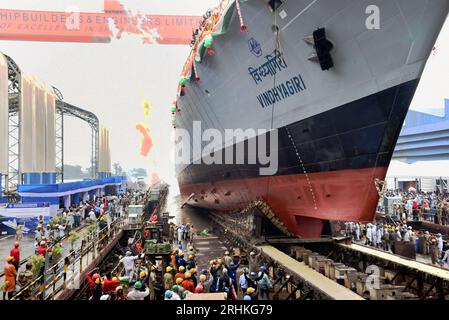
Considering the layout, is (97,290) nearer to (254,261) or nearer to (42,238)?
(254,261)

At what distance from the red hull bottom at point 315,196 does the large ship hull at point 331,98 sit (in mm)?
24

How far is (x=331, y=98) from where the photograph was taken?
787 cm

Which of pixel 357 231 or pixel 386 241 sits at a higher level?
pixel 386 241

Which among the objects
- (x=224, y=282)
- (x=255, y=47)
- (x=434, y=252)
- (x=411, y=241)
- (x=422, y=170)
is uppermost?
(x=255, y=47)

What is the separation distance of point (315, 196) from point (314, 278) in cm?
223

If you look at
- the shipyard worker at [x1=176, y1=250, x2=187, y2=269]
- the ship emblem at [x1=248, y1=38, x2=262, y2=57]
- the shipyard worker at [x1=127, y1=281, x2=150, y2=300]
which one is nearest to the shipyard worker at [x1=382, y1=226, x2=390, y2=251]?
the shipyard worker at [x1=176, y1=250, x2=187, y2=269]

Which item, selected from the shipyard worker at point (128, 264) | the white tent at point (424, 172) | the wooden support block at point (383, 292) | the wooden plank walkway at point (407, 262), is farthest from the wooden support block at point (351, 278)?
the white tent at point (424, 172)

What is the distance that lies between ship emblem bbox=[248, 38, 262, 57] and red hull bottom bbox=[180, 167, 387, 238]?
3.59 meters

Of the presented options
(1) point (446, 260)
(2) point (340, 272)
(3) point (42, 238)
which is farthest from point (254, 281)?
(1) point (446, 260)

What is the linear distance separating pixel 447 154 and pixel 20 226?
36671 mm

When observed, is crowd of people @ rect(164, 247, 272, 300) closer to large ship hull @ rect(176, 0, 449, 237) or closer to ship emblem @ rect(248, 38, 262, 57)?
large ship hull @ rect(176, 0, 449, 237)

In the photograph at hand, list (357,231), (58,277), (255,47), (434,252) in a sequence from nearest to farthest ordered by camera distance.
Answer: (58,277) → (255,47) → (434,252) → (357,231)

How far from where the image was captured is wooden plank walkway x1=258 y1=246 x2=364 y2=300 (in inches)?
240
